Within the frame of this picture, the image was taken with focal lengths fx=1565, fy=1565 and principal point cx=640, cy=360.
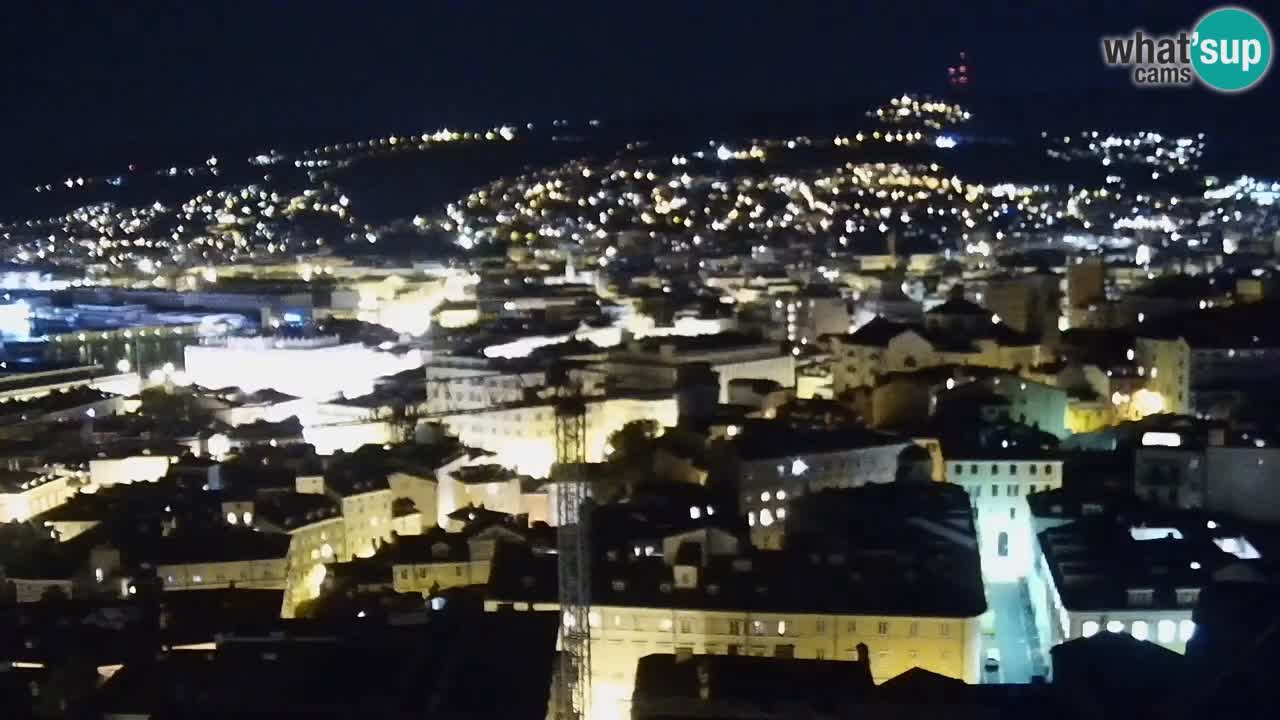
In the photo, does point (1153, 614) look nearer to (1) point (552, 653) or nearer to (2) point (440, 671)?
(1) point (552, 653)

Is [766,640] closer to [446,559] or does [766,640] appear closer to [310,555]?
[446,559]

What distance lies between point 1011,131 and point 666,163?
10708mm

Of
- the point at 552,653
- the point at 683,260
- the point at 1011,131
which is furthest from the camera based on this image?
the point at 1011,131

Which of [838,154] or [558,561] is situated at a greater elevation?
[838,154]

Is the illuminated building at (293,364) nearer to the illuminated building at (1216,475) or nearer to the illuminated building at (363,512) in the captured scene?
the illuminated building at (363,512)

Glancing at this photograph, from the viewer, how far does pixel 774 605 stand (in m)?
7.48

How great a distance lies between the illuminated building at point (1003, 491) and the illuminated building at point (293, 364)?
8964 millimetres

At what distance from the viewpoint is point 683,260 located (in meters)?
30.1

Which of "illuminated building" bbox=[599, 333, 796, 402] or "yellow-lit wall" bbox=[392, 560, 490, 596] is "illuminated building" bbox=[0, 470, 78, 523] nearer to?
"yellow-lit wall" bbox=[392, 560, 490, 596]

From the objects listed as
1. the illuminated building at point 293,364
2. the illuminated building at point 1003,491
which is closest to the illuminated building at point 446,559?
the illuminated building at point 1003,491

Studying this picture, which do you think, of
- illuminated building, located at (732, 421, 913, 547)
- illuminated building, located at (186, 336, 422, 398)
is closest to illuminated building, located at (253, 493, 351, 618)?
illuminated building, located at (732, 421, 913, 547)

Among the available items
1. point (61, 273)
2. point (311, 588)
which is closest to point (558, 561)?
point (311, 588)

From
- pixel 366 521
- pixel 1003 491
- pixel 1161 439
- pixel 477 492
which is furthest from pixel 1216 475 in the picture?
pixel 366 521

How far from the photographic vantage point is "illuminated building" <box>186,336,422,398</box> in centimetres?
1806
